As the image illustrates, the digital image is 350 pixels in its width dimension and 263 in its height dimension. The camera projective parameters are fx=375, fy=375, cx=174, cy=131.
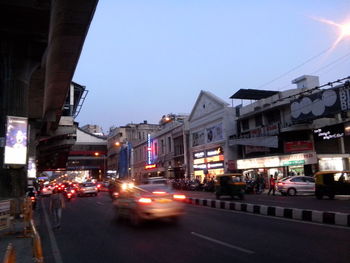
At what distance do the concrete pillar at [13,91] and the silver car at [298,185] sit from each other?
18.3 metres

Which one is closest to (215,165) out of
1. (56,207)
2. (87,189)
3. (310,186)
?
(87,189)

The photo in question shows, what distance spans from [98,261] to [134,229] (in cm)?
440

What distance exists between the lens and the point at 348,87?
90.6 feet

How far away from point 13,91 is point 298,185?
66.4ft

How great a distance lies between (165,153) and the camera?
209 ft

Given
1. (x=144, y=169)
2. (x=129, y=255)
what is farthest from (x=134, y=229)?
(x=144, y=169)

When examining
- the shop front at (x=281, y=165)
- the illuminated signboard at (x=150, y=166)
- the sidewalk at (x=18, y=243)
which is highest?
the illuminated signboard at (x=150, y=166)

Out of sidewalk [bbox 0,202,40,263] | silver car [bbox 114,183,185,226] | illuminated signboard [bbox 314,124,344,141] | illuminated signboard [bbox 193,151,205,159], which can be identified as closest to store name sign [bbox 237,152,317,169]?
illuminated signboard [bbox 314,124,344,141]

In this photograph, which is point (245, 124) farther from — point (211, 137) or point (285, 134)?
point (285, 134)

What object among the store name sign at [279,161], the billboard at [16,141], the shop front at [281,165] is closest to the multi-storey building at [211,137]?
the store name sign at [279,161]

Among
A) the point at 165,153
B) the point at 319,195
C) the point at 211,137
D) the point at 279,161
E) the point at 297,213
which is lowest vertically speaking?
the point at 297,213

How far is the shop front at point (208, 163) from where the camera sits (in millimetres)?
46406

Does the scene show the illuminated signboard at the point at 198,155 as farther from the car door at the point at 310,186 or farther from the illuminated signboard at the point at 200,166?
the car door at the point at 310,186

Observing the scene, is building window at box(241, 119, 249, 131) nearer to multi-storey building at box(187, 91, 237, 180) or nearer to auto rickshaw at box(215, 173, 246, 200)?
multi-storey building at box(187, 91, 237, 180)
